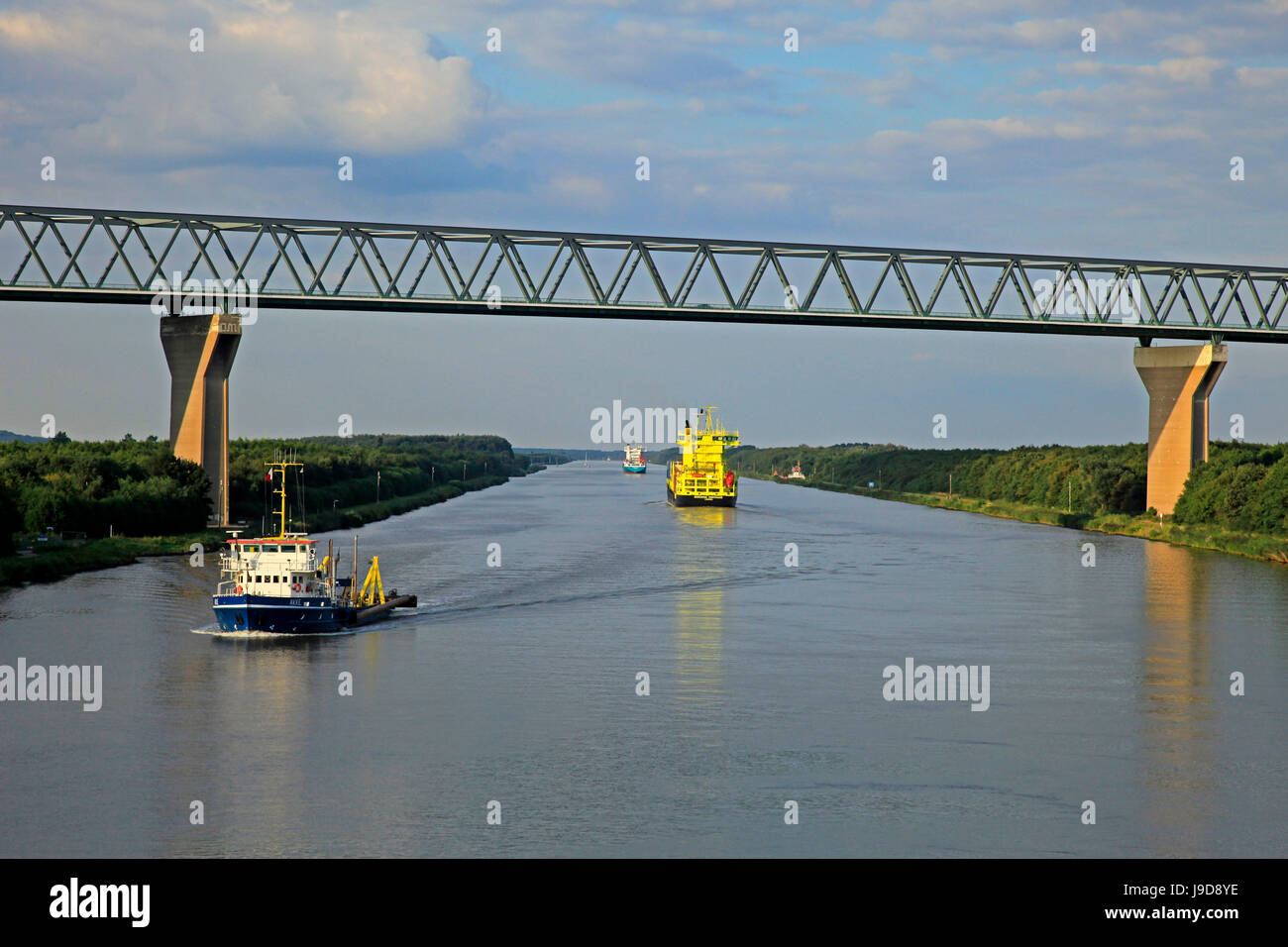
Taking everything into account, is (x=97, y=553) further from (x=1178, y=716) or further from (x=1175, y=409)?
(x=1175, y=409)

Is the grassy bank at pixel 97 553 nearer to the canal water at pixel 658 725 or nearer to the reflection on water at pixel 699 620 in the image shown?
the canal water at pixel 658 725

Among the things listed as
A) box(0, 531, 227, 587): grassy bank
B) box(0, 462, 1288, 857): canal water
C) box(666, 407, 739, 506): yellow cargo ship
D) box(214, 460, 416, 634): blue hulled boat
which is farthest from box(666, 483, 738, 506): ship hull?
box(214, 460, 416, 634): blue hulled boat

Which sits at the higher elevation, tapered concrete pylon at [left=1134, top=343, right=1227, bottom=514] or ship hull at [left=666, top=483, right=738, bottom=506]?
tapered concrete pylon at [left=1134, top=343, right=1227, bottom=514]

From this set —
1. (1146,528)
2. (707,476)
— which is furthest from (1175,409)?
(707,476)

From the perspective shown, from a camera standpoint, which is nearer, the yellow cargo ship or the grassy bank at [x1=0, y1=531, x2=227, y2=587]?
the grassy bank at [x1=0, y1=531, x2=227, y2=587]

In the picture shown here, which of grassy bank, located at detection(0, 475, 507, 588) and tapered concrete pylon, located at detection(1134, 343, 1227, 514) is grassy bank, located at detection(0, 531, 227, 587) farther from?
tapered concrete pylon, located at detection(1134, 343, 1227, 514)
